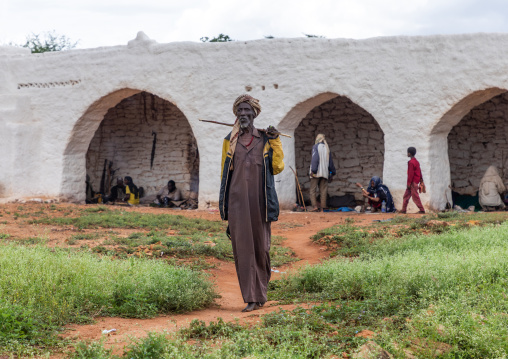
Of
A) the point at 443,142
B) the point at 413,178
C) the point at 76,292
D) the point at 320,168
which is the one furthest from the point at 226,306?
the point at 443,142

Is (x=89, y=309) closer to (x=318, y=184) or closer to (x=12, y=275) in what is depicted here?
(x=12, y=275)

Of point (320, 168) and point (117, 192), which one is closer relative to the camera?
point (320, 168)

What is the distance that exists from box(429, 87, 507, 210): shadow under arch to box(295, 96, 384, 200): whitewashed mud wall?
2.58 metres

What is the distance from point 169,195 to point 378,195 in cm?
554

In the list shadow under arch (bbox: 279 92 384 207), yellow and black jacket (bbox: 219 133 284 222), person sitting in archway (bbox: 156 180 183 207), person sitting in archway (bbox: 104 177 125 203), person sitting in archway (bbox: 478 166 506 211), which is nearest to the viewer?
yellow and black jacket (bbox: 219 133 284 222)

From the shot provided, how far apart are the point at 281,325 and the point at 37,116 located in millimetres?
11501

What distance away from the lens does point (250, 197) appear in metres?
5.19

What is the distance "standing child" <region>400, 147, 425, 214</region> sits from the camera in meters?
10.9

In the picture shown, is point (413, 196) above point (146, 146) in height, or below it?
below

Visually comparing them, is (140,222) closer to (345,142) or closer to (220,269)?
(220,269)

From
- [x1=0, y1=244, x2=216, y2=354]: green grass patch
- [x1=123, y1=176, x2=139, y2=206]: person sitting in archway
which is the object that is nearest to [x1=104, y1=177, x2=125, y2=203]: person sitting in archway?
[x1=123, y1=176, x2=139, y2=206]: person sitting in archway

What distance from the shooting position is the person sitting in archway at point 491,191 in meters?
12.4

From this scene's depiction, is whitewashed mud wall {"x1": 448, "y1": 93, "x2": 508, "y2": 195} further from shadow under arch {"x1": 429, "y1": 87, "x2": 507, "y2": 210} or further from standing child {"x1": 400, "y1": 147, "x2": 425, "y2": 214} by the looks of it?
standing child {"x1": 400, "y1": 147, "x2": 425, "y2": 214}

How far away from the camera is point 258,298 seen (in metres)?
5.04
